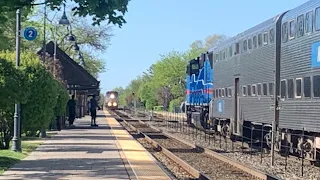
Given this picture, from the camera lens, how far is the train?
19.8 metres

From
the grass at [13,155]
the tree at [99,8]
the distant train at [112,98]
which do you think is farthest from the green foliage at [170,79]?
the tree at [99,8]

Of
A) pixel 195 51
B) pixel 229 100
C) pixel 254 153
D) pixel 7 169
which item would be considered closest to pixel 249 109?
pixel 254 153

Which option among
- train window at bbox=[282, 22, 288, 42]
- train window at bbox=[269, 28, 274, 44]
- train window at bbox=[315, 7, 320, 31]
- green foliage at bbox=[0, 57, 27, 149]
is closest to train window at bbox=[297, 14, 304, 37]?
train window at bbox=[315, 7, 320, 31]

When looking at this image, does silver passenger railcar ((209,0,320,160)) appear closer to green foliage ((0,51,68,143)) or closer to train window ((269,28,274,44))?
train window ((269,28,274,44))

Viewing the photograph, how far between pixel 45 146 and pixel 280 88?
9.49 metres

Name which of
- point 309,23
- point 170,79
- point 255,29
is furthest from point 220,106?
point 170,79

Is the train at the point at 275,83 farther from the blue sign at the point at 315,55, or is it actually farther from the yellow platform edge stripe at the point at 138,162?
the yellow platform edge stripe at the point at 138,162

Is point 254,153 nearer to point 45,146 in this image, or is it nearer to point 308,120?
point 308,120

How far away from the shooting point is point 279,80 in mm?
22984

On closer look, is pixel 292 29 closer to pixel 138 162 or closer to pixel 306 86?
pixel 306 86

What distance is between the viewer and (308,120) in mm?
19875

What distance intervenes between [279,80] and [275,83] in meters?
0.21

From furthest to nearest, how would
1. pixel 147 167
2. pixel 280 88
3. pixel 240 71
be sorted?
pixel 240 71 → pixel 280 88 → pixel 147 167

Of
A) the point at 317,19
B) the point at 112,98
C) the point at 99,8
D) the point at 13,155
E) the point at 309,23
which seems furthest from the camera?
the point at 112,98
